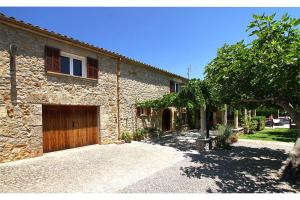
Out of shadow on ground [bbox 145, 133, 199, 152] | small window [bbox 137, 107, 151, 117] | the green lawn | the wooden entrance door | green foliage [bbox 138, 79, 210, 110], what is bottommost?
the green lawn

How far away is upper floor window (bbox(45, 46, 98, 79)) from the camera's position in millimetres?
10422

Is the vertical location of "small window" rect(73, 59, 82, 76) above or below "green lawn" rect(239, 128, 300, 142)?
above

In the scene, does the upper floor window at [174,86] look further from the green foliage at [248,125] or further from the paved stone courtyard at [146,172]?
the paved stone courtyard at [146,172]

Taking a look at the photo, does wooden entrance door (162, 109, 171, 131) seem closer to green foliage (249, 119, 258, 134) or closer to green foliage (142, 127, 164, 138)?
green foliage (142, 127, 164, 138)

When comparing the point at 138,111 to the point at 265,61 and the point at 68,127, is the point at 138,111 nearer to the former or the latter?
the point at 68,127

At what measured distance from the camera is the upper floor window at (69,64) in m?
10.4

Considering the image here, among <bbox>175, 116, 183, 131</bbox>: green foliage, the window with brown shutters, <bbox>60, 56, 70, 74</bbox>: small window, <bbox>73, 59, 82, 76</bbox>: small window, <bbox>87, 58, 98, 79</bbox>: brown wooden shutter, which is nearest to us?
the window with brown shutters

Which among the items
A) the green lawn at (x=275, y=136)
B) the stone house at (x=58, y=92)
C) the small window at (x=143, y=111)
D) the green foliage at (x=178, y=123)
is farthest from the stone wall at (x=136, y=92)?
the green lawn at (x=275, y=136)

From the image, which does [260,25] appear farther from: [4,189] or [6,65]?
[6,65]

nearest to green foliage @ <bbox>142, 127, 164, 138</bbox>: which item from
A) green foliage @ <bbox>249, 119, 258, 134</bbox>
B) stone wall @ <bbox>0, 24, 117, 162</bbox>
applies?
stone wall @ <bbox>0, 24, 117, 162</bbox>

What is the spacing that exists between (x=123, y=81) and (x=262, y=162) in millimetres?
9102

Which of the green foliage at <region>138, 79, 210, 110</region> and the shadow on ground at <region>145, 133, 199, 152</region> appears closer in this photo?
the shadow on ground at <region>145, 133, 199, 152</region>

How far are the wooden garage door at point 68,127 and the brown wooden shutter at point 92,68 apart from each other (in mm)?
1762

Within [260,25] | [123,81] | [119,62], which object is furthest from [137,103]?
[260,25]
